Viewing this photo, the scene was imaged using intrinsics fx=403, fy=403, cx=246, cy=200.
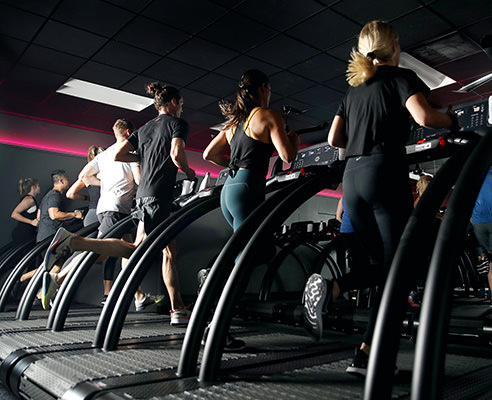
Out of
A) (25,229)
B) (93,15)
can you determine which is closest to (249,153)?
(93,15)

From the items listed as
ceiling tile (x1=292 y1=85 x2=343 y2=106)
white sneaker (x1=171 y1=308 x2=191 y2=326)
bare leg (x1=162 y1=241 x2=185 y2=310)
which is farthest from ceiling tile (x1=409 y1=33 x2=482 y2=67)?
white sneaker (x1=171 y1=308 x2=191 y2=326)

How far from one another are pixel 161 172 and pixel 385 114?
5.35ft

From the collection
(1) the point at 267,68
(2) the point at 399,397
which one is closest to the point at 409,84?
(2) the point at 399,397

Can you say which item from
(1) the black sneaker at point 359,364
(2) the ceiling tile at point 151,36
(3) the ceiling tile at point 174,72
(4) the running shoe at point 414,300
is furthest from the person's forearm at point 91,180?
(1) the black sneaker at point 359,364

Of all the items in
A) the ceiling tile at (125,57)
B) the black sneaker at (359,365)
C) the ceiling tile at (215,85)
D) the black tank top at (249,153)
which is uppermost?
the ceiling tile at (215,85)

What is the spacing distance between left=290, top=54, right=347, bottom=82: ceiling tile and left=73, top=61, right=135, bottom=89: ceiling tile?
8.40ft

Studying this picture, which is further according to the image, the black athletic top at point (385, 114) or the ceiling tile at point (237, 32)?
the ceiling tile at point (237, 32)

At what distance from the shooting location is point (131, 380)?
136 centimetres

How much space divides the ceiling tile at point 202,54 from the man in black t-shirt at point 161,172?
2.66 m

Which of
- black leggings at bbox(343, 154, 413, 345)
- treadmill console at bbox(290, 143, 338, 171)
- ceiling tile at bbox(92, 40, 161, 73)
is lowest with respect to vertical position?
black leggings at bbox(343, 154, 413, 345)

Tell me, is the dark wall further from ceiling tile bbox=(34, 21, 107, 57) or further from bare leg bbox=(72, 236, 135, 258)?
bare leg bbox=(72, 236, 135, 258)

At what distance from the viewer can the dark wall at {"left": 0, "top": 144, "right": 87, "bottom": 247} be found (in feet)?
16.5

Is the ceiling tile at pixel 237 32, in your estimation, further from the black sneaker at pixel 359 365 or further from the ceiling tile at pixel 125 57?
the black sneaker at pixel 359 365

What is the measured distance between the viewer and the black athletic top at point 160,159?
272 centimetres
